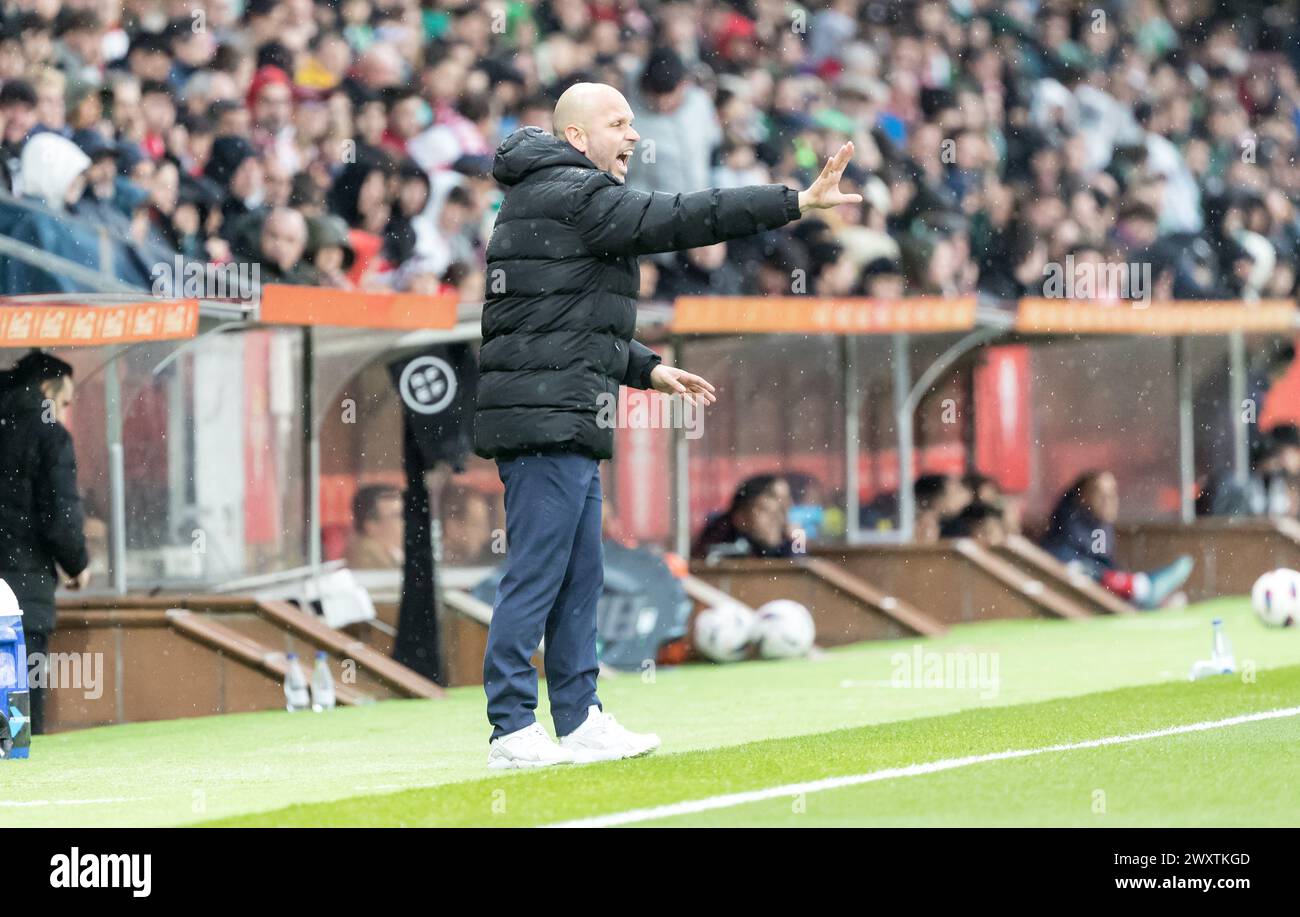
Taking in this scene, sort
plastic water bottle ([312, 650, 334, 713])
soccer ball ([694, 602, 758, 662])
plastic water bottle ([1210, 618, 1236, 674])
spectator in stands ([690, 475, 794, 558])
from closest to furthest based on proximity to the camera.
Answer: plastic water bottle ([1210, 618, 1236, 674]), plastic water bottle ([312, 650, 334, 713]), soccer ball ([694, 602, 758, 662]), spectator in stands ([690, 475, 794, 558])

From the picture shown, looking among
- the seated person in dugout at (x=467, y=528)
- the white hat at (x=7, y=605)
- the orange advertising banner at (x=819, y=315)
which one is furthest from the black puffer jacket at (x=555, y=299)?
the orange advertising banner at (x=819, y=315)

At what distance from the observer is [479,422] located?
778 centimetres

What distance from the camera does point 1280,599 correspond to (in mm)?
14633

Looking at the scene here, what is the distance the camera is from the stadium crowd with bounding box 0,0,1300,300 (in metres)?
14.0

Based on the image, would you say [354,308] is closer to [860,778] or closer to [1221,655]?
[1221,655]

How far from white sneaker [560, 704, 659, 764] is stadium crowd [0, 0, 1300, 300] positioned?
5.67m

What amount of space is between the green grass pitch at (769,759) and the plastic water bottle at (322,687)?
200 mm

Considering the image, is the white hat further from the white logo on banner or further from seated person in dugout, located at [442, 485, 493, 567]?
seated person in dugout, located at [442, 485, 493, 567]

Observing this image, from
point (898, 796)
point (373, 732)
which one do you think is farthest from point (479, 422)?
point (373, 732)

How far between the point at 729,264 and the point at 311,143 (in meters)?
3.14

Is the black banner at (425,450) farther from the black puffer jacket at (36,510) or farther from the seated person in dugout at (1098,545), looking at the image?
the seated person in dugout at (1098,545)

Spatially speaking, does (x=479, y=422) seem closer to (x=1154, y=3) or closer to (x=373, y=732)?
(x=373, y=732)

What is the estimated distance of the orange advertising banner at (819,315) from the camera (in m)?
15.3

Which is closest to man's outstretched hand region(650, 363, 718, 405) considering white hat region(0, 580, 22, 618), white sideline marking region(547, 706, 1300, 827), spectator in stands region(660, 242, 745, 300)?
white sideline marking region(547, 706, 1300, 827)
